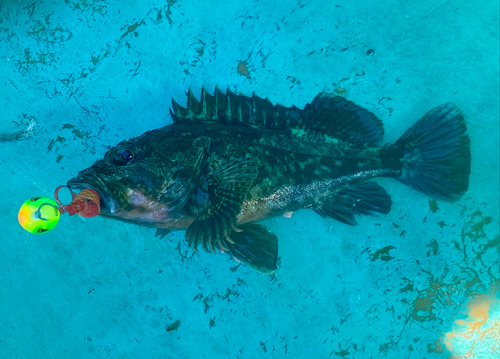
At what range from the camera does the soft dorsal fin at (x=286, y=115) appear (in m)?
2.71

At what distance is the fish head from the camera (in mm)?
2109

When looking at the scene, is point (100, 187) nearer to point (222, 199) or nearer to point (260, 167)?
point (222, 199)

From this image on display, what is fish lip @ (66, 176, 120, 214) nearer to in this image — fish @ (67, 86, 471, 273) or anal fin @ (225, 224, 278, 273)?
fish @ (67, 86, 471, 273)

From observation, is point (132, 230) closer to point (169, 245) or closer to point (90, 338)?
point (169, 245)

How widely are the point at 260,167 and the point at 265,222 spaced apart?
0.74 meters

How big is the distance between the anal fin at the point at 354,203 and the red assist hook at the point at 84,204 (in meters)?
1.73

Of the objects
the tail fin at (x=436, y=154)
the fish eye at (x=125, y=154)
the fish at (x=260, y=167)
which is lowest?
the tail fin at (x=436, y=154)

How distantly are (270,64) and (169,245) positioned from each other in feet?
6.38

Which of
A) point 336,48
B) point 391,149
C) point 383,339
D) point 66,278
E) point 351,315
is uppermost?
point 336,48

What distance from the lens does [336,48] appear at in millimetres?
3137

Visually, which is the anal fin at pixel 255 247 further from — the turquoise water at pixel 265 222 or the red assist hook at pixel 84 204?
the red assist hook at pixel 84 204

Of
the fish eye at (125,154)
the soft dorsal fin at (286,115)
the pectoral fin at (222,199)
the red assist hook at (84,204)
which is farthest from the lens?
the soft dorsal fin at (286,115)

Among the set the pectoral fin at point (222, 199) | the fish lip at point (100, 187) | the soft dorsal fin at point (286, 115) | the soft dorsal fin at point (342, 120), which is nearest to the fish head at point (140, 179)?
the fish lip at point (100, 187)

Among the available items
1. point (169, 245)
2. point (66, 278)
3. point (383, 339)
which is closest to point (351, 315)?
point (383, 339)
